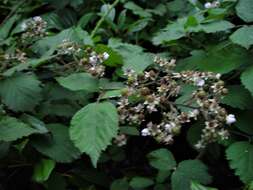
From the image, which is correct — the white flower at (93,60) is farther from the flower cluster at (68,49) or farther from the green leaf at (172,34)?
the green leaf at (172,34)

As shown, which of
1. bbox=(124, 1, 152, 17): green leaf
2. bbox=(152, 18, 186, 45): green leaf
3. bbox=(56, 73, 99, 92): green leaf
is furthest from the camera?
bbox=(124, 1, 152, 17): green leaf

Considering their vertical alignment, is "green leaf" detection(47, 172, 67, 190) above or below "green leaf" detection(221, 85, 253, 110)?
below

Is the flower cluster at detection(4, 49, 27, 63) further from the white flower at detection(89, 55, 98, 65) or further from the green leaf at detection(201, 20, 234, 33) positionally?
the green leaf at detection(201, 20, 234, 33)

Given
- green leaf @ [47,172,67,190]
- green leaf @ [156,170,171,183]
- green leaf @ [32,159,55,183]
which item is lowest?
green leaf @ [156,170,171,183]

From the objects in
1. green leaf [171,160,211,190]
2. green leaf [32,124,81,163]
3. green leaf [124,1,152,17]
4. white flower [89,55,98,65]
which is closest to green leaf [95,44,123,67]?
white flower [89,55,98,65]

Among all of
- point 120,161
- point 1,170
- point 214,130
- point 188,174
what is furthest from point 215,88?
point 1,170

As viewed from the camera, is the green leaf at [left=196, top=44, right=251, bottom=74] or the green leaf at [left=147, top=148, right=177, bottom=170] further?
the green leaf at [left=196, top=44, right=251, bottom=74]

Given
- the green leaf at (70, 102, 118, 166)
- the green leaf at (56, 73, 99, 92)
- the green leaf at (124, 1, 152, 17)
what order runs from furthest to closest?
the green leaf at (124, 1, 152, 17) → the green leaf at (56, 73, 99, 92) → the green leaf at (70, 102, 118, 166)

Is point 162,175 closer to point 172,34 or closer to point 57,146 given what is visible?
point 57,146
